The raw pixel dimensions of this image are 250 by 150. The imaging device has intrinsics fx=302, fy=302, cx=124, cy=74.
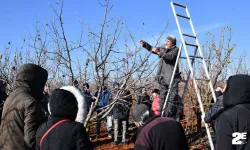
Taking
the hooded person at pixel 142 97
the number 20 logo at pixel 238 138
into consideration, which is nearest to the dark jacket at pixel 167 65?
the hooded person at pixel 142 97

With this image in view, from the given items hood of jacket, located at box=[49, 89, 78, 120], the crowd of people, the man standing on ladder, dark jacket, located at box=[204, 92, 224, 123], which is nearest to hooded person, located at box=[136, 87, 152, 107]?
the man standing on ladder

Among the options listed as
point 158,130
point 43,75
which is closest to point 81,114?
point 43,75

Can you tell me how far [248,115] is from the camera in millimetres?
2947

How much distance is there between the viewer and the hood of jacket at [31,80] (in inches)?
121

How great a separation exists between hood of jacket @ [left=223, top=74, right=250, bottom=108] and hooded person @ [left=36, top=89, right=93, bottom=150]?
1530mm

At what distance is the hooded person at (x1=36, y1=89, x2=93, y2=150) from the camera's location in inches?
97.5

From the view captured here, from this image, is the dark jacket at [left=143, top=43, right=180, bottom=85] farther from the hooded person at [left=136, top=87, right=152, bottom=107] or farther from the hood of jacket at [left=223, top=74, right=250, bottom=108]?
the hood of jacket at [left=223, top=74, right=250, bottom=108]

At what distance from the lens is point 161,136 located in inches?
103

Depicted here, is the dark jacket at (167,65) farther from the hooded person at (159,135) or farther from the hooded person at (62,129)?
the hooded person at (62,129)

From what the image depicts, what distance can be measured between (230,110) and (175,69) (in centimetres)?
228

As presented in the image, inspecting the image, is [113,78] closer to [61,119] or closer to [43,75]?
[43,75]

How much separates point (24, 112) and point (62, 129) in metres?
0.59

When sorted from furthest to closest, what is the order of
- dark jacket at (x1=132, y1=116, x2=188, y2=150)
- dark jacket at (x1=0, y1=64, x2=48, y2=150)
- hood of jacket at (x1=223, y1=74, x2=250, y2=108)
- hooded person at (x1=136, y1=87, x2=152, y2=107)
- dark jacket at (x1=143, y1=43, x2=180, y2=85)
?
1. hooded person at (x1=136, y1=87, x2=152, y2=107)
2. dark jacket at (x1=143, y1=43, x2=180, y2=85)
3. hood of jacket at (x1=223, y1=74, x2=250, y2=108)
4. dark jacket at (x1=0, y1=64, x2=48, y2=150)
5. dark jacket at (x1=132, y1=116, x2=188, y2=150)

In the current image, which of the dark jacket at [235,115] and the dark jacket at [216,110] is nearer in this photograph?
the dark jacket at [235,115]
